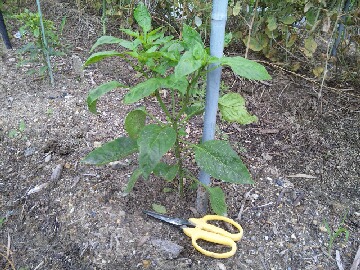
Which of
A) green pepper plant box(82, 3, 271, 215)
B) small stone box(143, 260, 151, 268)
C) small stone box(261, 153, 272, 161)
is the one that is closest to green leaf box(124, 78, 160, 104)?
green pepper plant box(82, 3, 271, 215)

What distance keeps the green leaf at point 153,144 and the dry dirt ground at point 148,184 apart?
381mm

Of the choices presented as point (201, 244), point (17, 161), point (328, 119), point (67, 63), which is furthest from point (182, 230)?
point (67, 63)

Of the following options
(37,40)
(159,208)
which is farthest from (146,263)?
(37,40)

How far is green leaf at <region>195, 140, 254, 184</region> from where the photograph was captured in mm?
1051

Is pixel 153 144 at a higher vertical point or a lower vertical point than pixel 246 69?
lower

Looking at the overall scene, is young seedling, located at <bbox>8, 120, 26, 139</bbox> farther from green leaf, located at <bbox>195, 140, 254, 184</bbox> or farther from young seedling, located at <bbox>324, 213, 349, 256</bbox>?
young seedling, located at <bbox>324, 213, 349, 256</bbox>

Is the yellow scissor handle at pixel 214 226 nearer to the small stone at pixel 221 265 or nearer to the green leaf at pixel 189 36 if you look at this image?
the small stone at pixel 221 265

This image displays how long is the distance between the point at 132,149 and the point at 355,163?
3.34 feet

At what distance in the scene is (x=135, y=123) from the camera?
116 centimetres

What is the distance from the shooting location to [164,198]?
1.41m

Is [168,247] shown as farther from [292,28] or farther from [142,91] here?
[292,28]

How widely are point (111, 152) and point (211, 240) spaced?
43 cm

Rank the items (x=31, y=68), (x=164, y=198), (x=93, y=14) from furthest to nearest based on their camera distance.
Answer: (x=93, y=14) → (x=31, y=68) → (x=164, y=198)

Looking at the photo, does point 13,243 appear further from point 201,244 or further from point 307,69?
point 307,69
